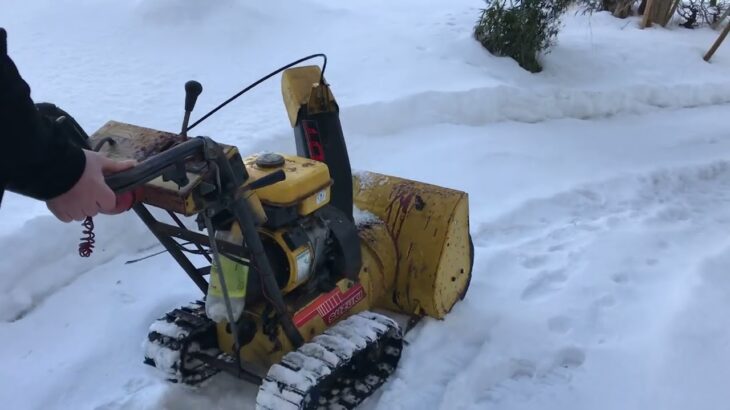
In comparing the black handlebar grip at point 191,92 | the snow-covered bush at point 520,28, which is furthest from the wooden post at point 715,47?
the black handlebar grip at point 191,92

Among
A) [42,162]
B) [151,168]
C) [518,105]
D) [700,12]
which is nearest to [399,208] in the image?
[151,168]

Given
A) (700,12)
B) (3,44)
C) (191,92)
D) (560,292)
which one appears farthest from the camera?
(700,12)

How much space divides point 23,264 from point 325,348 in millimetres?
1590

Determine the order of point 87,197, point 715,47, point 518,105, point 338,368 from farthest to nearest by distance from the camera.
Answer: point 715,47 < point 518,105 < point 338,368 < point 87,197

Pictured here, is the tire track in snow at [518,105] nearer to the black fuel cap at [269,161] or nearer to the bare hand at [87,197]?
the black fuel cap at [269,161]

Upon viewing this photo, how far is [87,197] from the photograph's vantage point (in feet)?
5.42

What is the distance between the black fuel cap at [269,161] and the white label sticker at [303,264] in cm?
30

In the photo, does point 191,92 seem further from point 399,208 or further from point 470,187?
point 470,187

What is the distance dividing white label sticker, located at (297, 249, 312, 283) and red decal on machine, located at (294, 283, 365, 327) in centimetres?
12

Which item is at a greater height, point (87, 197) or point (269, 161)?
point (87, 197)

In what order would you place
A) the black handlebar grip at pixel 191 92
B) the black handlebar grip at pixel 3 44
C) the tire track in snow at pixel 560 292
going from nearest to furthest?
the black handlebar grip at pixel 3 44, the black handlebar grip at pixel 191 92, the tire track in snow at pixel 560 292

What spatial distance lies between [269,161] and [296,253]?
0.31 m

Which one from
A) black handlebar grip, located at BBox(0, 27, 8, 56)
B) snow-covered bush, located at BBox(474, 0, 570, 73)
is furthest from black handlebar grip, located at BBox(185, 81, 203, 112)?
snow-covered bush, located at BBox(474, 0, 570, 73)

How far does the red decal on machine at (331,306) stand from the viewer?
258cm
